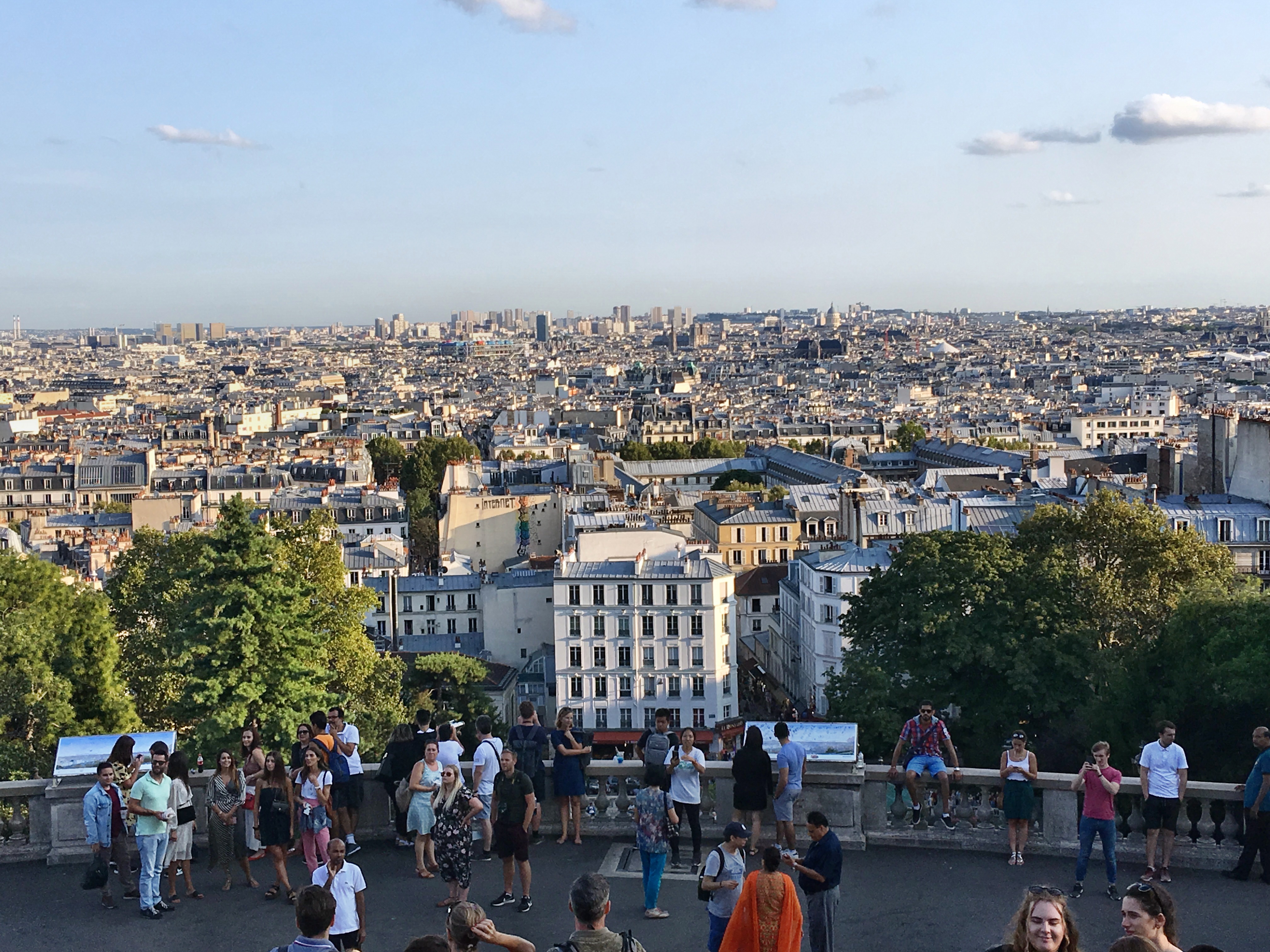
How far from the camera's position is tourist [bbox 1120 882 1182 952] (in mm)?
6984

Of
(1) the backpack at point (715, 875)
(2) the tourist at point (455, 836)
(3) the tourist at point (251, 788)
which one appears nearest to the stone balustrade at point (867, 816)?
(3) the tourist at point (251, 788)

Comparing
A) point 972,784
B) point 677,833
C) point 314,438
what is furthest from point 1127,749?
point 314,438

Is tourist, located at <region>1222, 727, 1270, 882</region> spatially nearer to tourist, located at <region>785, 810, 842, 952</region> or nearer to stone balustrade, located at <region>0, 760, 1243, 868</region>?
stone balustrade, located at <region>0, 760, 1243, 868</region>

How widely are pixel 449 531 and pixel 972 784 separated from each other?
56.4 m

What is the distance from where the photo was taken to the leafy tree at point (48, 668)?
2278 cm

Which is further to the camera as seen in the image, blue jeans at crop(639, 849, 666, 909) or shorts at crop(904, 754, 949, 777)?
shorts at crop(904, 754, 949, 777)

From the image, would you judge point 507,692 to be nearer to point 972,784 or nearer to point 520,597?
point 520,597

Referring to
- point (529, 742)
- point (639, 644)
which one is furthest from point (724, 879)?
point (639, 644)

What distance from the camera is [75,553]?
187 feet

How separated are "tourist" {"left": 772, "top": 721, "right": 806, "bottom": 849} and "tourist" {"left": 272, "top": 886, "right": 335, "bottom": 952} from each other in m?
4.79

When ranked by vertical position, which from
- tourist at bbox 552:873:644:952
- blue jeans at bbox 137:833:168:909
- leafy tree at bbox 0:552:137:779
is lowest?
leafy tree at bbox 0:552:137:779

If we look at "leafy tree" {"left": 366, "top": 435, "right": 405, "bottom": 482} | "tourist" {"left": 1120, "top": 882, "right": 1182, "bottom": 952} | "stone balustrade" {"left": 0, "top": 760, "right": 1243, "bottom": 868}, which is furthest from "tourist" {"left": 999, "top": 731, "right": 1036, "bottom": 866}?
"leafy tree" {"left": 366, "top": 435, "right": 405, "bottom": 482}

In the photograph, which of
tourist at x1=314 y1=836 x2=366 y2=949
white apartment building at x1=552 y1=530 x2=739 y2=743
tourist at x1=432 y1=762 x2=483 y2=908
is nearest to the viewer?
tourist at x1=314 y1=836 x2=366 y2=949

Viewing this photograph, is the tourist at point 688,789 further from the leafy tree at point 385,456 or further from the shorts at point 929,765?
the leafy tree at point 385,456
